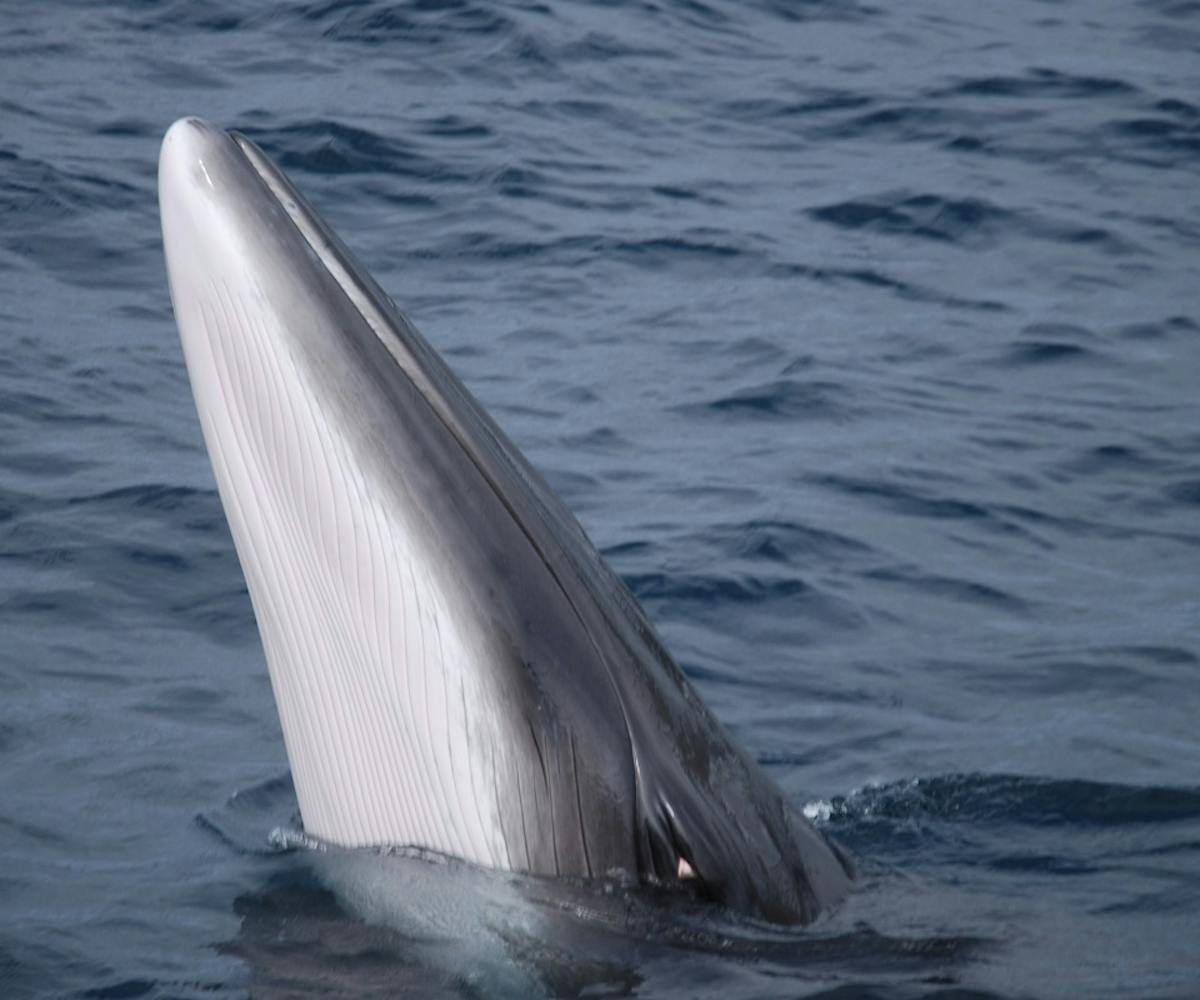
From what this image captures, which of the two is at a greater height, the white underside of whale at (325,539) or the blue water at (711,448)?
the white underside of whale at (325,539)

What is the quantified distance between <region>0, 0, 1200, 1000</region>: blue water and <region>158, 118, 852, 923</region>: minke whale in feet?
0.65

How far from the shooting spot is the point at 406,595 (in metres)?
5.47

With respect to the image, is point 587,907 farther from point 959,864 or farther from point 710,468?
point 710,468

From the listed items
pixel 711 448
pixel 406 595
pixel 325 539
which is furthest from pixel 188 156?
pixel 711 448

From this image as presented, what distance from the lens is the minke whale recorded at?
215 inches

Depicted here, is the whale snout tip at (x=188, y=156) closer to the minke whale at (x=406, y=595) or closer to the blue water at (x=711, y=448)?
the minke whale at (x=406, y=595)

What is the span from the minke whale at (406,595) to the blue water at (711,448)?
0.20 m

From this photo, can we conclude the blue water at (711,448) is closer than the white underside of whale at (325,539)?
No

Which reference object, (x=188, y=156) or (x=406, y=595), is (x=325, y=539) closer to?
(x=406, y=595)

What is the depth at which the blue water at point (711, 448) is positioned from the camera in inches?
246

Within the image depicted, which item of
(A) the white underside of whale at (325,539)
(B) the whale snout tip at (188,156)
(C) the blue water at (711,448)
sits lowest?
(C) the blue water at (711,448)

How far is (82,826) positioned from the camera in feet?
24.5

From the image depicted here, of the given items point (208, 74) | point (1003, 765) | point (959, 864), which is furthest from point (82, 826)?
point (208, 74)

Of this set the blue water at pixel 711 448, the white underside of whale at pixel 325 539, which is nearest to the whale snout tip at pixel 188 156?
the white underside of whale at pixel 325 539
